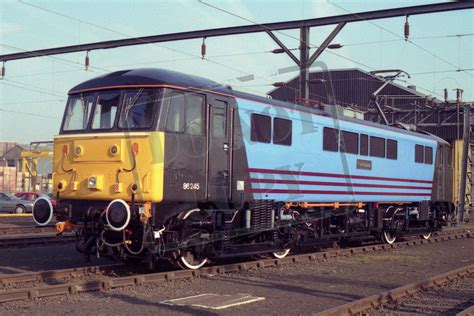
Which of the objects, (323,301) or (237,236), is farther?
(237,236)

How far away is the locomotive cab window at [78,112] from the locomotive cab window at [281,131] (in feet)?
13.6

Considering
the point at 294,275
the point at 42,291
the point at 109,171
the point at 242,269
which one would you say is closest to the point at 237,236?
the point at 242,269

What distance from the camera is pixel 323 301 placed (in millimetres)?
9523

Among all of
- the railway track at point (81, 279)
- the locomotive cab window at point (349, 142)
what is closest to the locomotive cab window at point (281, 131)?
the locomotive cab window at point (349, 142)

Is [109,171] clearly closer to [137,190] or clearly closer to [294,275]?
[137,190]

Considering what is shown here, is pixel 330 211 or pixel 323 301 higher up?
pixel 330 211

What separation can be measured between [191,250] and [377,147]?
7.83 meters

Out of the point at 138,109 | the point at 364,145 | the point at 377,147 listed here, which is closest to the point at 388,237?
the point at 377,147

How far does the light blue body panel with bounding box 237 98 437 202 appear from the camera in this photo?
13.1 meters

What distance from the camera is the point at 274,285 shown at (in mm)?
10945

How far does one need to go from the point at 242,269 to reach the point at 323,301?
3.42m

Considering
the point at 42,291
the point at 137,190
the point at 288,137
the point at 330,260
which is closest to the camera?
the point at 42,291

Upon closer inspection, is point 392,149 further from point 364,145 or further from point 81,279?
point 81,279

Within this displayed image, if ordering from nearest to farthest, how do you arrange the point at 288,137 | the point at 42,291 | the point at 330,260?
the point at 42,291, the point at 288,137, the point at 330,260
